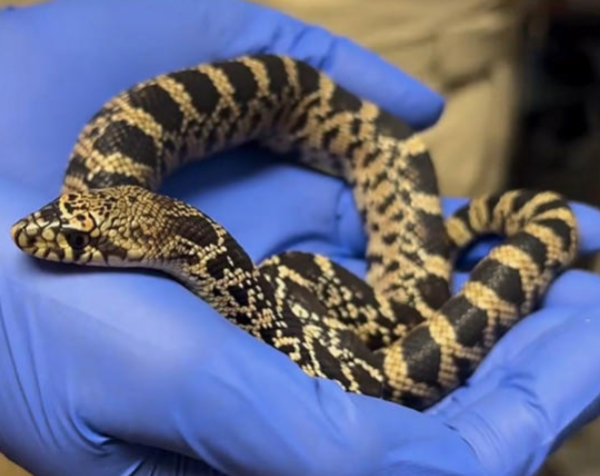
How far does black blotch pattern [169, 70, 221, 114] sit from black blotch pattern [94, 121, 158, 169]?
0.12 m

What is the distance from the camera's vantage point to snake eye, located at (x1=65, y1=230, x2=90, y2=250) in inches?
46.5

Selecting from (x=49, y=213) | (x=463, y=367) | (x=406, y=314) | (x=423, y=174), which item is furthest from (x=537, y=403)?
(x=49, y=213)

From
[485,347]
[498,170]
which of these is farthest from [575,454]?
[485,347]

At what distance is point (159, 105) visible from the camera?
1563 millimetres

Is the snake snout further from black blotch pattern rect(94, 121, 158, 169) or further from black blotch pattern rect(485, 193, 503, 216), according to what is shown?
black blotch pattern rect(485, 193, 503, 216)

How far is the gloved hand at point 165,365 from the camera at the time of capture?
1149 mm

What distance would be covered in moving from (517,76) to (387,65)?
Answer: 718 mm

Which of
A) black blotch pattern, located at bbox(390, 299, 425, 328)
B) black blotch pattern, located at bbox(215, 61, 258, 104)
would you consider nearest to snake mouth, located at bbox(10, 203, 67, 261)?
black blotch pattern, located at bbox(215, 61, 258, 104)

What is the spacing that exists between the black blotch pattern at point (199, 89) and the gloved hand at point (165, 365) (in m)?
0.08

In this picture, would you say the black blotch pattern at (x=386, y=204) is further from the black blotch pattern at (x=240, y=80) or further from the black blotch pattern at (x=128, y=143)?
the black blotch pattern at (x=128, y=143)

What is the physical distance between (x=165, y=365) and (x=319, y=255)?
0.61 m

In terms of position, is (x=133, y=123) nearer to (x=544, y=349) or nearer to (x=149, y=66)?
(x=149, y=66)

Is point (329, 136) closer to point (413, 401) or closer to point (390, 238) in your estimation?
point (390, 238)

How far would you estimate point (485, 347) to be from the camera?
1579 mm
